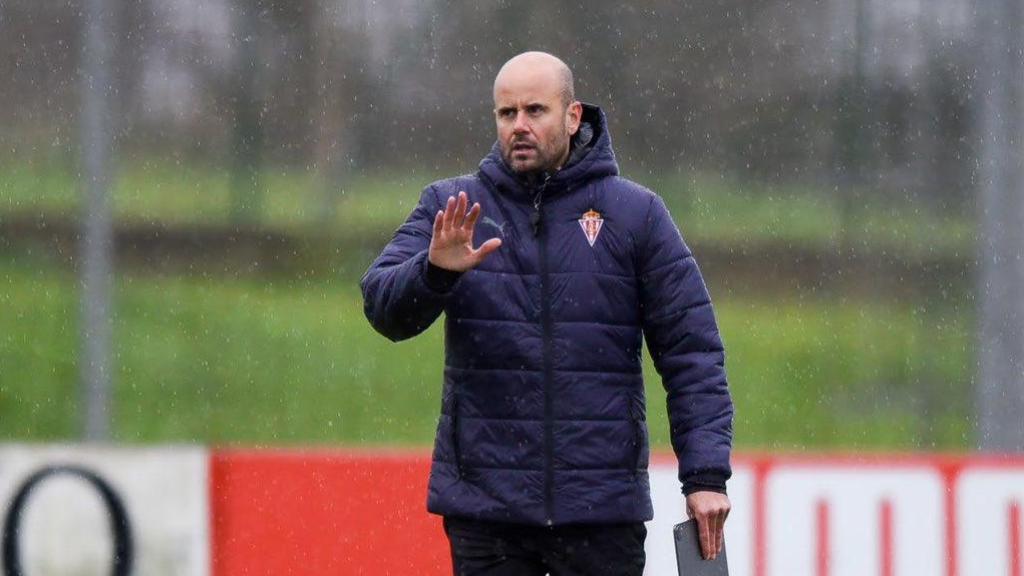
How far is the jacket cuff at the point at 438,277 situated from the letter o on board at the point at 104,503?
2705mm

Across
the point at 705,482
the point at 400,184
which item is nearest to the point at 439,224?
the point at 705,482

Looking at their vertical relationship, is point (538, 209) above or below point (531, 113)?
below

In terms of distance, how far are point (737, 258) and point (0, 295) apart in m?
4.83

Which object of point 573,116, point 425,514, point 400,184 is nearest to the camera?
point 573,116

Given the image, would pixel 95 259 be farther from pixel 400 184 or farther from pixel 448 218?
pixel 400 184

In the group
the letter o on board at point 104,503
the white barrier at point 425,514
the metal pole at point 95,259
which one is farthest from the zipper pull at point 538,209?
the metal pole at point 95,259

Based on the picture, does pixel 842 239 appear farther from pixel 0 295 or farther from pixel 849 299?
pixel 0 295

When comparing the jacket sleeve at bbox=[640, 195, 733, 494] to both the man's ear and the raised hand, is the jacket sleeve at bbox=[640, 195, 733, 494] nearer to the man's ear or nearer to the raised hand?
the man's ear

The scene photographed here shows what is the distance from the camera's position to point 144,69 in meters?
12.5

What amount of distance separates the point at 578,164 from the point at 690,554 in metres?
0.77

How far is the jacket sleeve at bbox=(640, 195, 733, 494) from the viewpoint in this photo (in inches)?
150

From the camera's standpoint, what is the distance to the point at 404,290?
3650mm

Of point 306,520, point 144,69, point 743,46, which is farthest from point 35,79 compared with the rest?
point 306,520

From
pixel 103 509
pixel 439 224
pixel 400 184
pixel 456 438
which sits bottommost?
pixel 103 509
